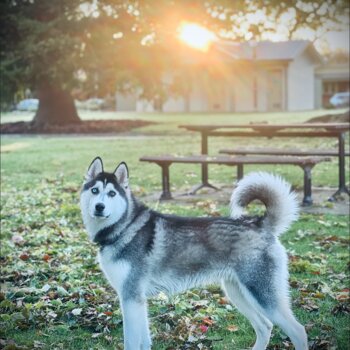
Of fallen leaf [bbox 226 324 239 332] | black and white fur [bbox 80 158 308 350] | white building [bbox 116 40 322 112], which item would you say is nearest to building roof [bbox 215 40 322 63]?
white building [bbox 116 40 322 112]

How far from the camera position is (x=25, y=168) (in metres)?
16.8

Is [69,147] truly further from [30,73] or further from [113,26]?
[113,26]

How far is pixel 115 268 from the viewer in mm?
4398

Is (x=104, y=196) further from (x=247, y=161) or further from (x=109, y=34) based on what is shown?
(x=109, y=34)

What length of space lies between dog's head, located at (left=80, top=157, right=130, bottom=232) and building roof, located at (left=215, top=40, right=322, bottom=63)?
1803 inches

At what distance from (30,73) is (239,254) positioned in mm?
25716

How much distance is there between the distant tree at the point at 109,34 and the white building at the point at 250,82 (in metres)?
19.2

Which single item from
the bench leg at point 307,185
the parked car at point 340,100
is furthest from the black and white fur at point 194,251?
the parked car at point 340,100

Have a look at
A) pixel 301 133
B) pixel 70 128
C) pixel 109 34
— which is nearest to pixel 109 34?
pixel 109 34

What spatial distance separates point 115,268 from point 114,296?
1513mm

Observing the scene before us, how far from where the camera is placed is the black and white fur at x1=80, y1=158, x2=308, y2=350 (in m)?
4.26

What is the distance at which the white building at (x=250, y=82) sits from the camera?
51.2m

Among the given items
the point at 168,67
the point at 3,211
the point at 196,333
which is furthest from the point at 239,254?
the point at 168,67

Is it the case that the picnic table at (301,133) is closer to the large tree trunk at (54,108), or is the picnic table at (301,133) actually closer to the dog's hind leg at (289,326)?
the dog's hind leg at (289,326)
